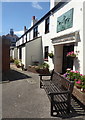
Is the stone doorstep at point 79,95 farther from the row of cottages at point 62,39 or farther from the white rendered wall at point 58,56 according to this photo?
the white rendered wall at point 58,56

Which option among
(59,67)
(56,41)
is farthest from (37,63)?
(56,41)

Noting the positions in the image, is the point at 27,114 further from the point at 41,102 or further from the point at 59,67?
the point at 59,67

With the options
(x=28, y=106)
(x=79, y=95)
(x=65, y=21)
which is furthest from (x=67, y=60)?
(x=28, y=106)

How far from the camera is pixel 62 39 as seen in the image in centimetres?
771

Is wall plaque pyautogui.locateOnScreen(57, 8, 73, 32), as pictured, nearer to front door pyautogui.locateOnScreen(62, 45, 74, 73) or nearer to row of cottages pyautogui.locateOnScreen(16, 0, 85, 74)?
row of cottages pyautogui.locateOnScreen(16, 0, 85, 74)

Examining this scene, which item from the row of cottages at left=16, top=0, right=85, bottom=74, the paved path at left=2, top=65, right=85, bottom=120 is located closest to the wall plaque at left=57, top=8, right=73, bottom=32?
the row of cottages at left=16, top=0, right=85, bottom=74

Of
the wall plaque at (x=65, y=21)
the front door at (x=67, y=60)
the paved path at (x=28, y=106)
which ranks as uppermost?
the wall plaque at (x=65, y=21)

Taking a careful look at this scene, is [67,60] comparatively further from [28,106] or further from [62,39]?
[28,106]

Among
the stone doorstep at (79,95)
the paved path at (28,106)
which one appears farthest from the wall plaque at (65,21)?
the paved path at (28,106)

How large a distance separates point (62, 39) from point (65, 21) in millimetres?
1275

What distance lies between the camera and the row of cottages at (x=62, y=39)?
239 inches

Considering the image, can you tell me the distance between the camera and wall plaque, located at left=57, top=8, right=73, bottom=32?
6.96 meters

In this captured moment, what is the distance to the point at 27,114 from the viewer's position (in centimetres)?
346

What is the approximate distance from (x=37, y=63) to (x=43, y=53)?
1.31 meters
